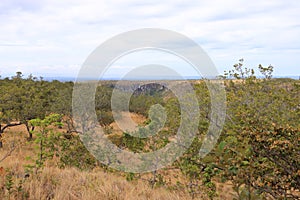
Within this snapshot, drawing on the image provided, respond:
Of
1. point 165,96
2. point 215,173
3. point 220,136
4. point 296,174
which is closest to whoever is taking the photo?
point 296,174

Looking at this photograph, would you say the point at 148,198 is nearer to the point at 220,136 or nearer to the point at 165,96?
the point at 220,136

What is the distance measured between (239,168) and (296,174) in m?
0.54

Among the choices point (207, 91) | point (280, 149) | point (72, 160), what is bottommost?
point (72, 160)

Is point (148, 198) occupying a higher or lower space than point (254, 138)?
lower

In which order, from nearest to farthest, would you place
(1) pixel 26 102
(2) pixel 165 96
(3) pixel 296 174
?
(3) pixel 296 174 → (2) pixel 165 96 → (1) pixel 26 102

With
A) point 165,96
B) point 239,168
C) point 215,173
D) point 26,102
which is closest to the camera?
point 239,168

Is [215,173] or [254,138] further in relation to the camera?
[215,173]

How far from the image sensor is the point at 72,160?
8.45 metres

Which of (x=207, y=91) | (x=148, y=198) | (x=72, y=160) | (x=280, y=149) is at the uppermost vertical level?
(x=207, y=91)

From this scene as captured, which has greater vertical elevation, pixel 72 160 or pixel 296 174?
pixel 296 174

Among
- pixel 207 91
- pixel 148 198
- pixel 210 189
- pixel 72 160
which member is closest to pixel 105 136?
pixel 72 160

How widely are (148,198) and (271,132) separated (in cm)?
175

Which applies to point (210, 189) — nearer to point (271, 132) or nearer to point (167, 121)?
point (271, 132)

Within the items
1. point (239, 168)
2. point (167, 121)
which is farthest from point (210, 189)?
point (167, 121)
